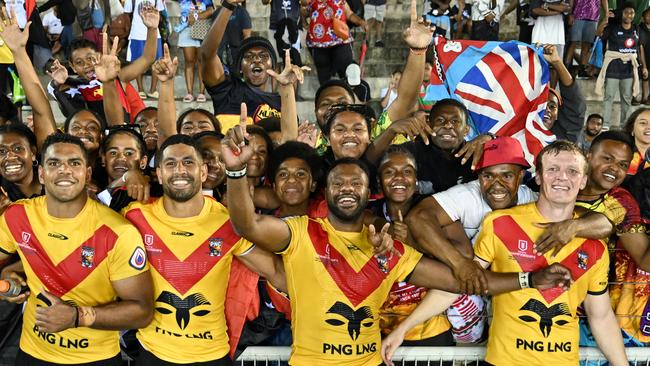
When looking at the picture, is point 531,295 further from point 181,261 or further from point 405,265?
point 181,261

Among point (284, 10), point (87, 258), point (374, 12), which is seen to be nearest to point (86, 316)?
point (87, 258)

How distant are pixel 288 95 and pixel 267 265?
5.34 ft

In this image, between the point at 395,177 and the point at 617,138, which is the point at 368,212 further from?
the point at 617,138

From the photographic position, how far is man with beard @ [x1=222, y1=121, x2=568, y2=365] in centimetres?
396

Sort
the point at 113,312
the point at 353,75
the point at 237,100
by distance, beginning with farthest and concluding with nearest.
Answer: the point at 353,75 → the point at 237,100 → the point at 113,312

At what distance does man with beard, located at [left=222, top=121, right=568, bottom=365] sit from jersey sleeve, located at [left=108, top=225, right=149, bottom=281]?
608 millimetres

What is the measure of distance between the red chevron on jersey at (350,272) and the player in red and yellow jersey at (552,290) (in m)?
0.59

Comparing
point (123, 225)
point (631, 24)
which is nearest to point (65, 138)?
point (123, 225)

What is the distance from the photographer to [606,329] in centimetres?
414

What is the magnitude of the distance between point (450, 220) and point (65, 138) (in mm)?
2223

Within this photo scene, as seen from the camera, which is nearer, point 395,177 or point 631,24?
point 395,177

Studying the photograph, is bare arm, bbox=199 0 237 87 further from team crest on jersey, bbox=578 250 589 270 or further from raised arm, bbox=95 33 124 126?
team crest on jersey, bbox=578 250 589 270

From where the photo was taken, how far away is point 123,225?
392 centimetres

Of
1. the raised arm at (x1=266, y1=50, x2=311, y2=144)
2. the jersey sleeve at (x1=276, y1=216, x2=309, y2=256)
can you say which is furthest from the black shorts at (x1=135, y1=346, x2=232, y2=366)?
the raised arm at (x1=266, y1=50, x2=311, y2=144)
